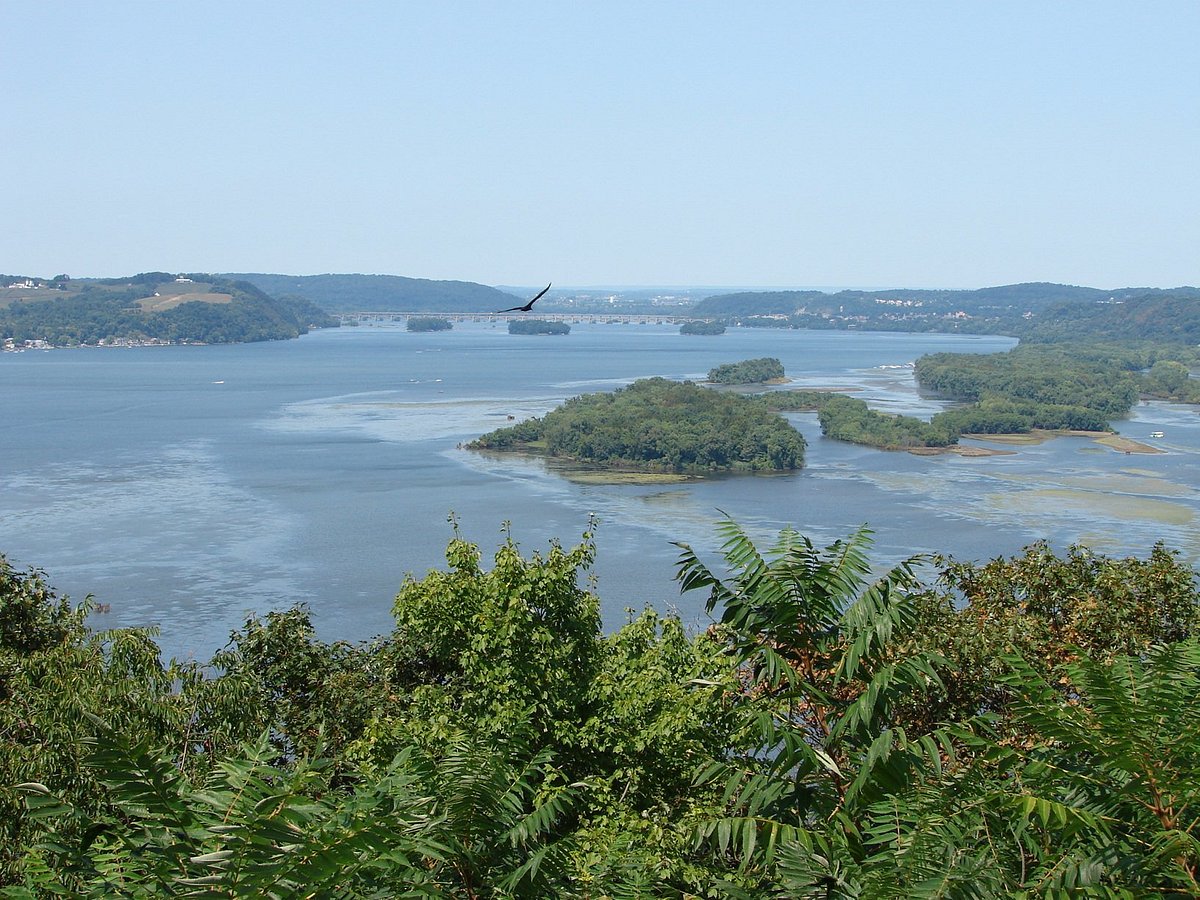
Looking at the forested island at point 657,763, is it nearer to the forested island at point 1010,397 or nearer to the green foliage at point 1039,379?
the forested island at point 1010,397

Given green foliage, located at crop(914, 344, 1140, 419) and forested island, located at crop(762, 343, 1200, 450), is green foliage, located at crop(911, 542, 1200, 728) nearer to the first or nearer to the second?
forested island, located at crop(762, 343, 1200, 450)

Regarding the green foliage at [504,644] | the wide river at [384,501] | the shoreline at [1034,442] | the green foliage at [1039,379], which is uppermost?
the green foliage at [504,644]

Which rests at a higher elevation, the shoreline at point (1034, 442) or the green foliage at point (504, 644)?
the green foliage at point (504, 644)

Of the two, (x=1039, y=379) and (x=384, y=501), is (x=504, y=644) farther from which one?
(x=1039, y=379)

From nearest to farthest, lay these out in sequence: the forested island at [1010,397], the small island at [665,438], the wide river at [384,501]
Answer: the wide river at [384,501] < the small island at [665,438] < the forested island at [1010,397]

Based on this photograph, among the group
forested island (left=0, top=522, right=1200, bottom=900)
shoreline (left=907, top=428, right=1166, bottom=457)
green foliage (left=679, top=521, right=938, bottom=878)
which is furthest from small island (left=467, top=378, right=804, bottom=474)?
green foliage (left=679, top=521, right=938, bottom=878)

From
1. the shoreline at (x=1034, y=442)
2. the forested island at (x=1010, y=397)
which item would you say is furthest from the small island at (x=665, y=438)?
the shoreline at (x=1034, y=442)
